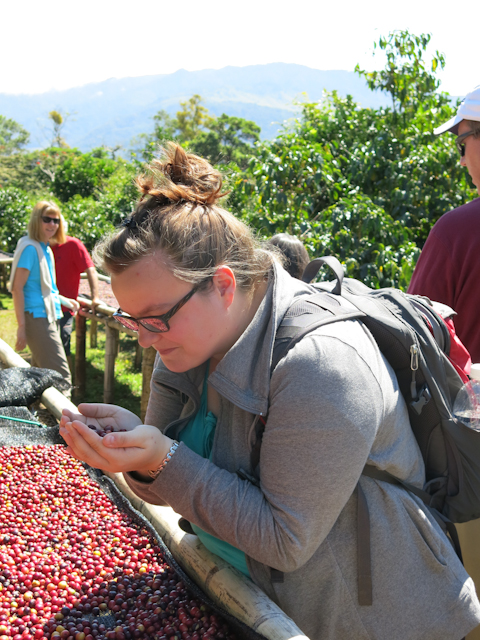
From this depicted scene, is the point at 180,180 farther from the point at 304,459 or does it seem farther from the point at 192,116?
the point at 192,116

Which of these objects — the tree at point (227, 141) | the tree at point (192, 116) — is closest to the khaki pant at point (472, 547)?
the tree at point (227, 141)

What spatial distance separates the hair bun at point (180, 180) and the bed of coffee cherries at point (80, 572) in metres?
1.22

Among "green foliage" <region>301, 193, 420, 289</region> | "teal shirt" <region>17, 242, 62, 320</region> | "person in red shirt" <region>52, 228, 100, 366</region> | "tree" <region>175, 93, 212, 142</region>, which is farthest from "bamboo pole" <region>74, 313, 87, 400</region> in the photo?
"tree" <region>175, 93, 212, 142</region>

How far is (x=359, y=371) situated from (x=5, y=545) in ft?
5.55

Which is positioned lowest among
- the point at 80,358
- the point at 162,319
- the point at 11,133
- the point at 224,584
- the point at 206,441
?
the point at 80,358

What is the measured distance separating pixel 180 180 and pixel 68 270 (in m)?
4.81

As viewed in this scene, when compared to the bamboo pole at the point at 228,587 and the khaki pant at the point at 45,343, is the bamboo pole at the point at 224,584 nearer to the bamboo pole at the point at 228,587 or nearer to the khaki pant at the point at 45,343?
the bamboo pole at the point at 228,587

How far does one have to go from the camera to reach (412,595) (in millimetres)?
1283

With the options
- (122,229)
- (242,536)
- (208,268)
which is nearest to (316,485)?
(242,536)

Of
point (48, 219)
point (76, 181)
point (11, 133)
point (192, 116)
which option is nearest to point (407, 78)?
point (48, 219)

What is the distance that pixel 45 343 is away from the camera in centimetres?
511

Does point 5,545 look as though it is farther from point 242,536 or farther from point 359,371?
point 359,371

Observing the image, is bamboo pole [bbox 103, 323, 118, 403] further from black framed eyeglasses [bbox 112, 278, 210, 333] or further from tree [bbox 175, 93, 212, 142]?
tree [bbox 175, 93, 212, 142]

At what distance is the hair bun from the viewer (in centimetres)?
137
